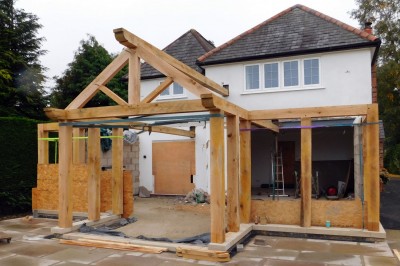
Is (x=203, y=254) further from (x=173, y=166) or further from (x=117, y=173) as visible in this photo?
(x=173, y=166)

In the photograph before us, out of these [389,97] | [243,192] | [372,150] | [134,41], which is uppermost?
[389,97]

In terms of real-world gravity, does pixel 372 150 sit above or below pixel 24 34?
below

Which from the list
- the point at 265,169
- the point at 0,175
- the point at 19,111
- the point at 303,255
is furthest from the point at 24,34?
the point at 303,255

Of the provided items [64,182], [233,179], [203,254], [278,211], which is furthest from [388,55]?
[64,182]

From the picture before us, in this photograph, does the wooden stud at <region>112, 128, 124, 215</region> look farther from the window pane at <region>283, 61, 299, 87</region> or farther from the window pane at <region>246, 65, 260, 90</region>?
the window pane at <region>283, 61, 299, 87</region>

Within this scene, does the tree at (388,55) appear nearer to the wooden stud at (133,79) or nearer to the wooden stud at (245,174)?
the wooden stud at (245,174)

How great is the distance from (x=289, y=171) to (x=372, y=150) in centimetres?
892

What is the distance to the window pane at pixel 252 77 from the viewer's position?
1336cm

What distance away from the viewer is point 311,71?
12.6 m

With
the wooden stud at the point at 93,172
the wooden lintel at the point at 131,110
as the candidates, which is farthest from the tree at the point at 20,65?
the wooden lintel at the point at 131,110

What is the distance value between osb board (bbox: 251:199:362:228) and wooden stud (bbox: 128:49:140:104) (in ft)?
11.5

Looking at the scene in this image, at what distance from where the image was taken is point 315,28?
13.5 metres

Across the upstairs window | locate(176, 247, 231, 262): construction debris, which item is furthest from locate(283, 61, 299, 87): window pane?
locate(176, 247, 231, 262): construction debris

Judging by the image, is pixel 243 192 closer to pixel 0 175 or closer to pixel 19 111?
pixel 0 175
